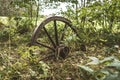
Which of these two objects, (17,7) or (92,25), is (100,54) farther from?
(17,7)

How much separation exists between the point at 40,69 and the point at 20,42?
269cm

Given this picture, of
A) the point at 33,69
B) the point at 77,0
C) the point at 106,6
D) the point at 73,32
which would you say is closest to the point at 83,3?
the point at 77,0

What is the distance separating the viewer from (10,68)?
330 centimetres

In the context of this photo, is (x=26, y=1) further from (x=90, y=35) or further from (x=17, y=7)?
(x=90, y=35)

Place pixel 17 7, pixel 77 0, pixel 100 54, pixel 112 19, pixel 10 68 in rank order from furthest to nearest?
pixel 17 7, pixel 77 0, pixel 112 19, pixel 100 54, pixel 10 68

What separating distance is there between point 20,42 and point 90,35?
1.51m

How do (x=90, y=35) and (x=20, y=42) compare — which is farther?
(x=20, y=42)

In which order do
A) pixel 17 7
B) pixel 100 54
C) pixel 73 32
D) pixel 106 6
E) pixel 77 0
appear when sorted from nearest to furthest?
pixel 100 54 → pixel 73 32 → pixel 106 6 → pixel 77 0 → pixel 17 7

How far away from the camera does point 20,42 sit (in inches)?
236

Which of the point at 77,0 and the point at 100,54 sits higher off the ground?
the point at 77,0

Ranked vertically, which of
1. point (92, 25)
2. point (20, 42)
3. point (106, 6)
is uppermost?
point (106, 6)

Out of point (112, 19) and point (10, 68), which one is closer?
point (10, 68)

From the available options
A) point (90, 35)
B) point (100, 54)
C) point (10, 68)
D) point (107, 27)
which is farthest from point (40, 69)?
point (107, 27)

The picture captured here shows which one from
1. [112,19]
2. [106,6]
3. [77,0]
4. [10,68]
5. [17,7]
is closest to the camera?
[10,68]
